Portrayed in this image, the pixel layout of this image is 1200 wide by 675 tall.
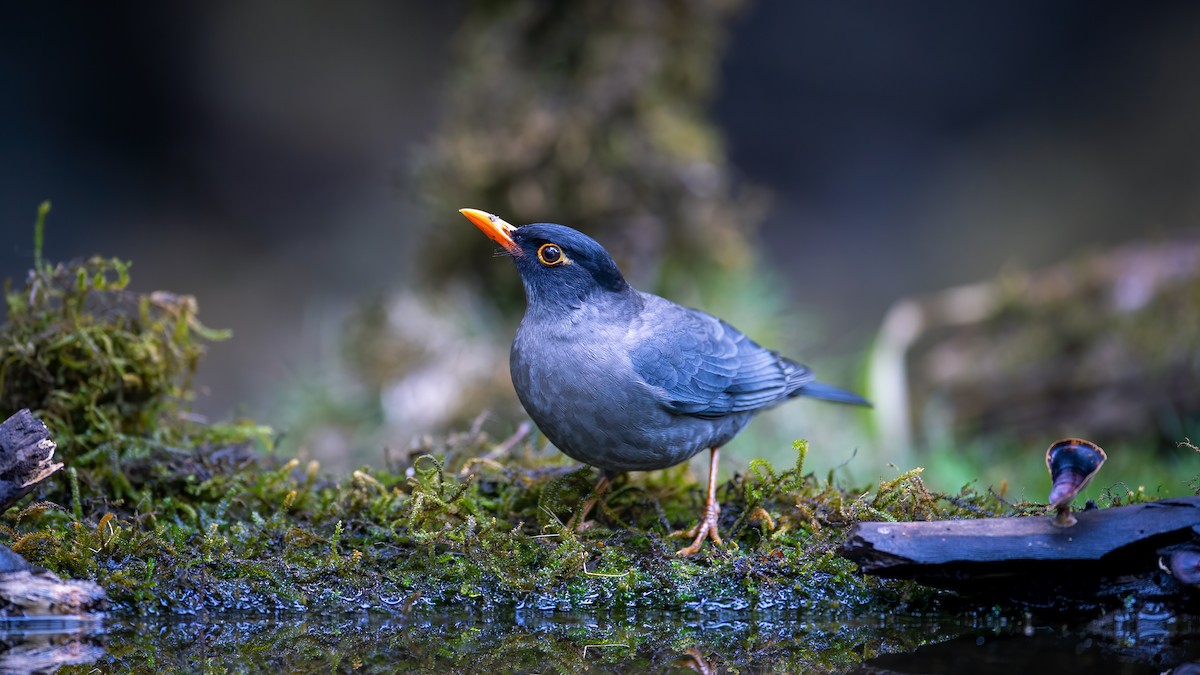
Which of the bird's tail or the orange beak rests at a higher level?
the orange beak

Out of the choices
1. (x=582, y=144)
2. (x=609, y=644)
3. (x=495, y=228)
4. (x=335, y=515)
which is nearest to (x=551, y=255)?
(x=495, y=228)

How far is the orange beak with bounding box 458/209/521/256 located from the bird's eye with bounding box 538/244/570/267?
0.11m

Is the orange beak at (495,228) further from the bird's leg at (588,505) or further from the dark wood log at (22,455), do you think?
the dark wood log at (22,455)

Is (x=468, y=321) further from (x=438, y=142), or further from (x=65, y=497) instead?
(x=65, y=497)

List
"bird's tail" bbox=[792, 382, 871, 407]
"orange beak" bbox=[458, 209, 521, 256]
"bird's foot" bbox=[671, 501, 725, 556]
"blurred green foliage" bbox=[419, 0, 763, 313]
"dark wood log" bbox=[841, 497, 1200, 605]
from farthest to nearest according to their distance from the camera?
"blurred green foliage" bbox=[419, 0, 763, 313]
"bird's tail" bbox=[792, 382, 871, 407]
"orange beak" bbox=[458, 209, 521, 256]
"bird's foot" bbox=[671, 501, 725, 556]
"dark wood log" bbox=[841, 497, 1200, 605]

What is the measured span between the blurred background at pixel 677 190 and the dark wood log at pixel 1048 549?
9.47 ft

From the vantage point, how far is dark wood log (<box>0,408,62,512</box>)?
126 inches

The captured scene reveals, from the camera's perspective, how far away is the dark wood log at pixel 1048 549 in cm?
325

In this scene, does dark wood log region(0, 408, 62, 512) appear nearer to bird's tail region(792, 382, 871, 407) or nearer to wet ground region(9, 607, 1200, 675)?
wet ground region(9, 607, 1200, 675)

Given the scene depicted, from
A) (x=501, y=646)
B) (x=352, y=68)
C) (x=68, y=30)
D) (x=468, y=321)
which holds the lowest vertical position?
(x=501, y=646)

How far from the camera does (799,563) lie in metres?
3.75

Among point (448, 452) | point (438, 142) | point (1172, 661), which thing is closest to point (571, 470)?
point (448, 452)

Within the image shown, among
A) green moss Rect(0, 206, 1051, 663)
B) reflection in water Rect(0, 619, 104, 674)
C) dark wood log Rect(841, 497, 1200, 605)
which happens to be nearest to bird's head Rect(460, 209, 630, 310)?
green moss Rect(0, 206, 1051, 663)

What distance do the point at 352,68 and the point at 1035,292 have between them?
348 inches
